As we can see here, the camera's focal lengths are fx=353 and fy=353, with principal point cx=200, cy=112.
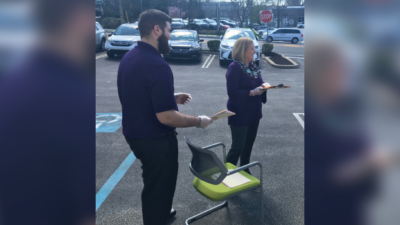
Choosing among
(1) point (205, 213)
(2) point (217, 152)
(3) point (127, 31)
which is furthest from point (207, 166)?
(3) point (127, 31)

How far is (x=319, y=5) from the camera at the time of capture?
123 cm

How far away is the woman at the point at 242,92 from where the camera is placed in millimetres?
3879

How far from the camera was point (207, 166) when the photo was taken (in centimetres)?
305

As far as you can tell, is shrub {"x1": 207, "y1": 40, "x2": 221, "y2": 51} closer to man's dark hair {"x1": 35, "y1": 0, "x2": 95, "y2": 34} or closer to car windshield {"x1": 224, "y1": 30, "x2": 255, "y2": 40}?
car windshield {"x1": 224, "y1": 30, "x2": 255, "y2": 40}

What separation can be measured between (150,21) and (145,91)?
21.4 inches

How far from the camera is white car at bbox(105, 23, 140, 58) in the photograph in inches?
663

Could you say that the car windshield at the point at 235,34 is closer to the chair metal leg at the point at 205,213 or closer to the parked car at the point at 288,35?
the chair metal leg at the point at 205,213

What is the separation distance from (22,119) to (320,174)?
42.8 inches

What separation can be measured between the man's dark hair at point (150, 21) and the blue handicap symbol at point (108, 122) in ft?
13.5

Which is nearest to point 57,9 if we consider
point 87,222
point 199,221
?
point 87,222

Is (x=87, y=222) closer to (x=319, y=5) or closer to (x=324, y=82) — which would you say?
(x=324, y=82)

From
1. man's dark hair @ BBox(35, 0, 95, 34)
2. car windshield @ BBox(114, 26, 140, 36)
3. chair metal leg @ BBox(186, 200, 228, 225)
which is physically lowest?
chair metal leg @ BBox(186, 200, 228, 225)

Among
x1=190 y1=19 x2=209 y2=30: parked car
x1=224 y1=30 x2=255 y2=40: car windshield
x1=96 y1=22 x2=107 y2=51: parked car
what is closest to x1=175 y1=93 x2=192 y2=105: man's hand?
x1=224 y1=30 x2=255 y2=40: car windshield

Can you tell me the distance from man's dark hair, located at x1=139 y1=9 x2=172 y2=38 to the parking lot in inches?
75.8
